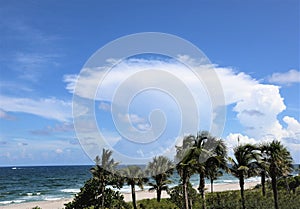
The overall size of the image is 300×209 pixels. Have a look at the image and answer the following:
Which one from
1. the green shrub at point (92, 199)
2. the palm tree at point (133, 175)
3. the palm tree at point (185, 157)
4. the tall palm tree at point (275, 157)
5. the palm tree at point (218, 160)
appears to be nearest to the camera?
the palm tree at point (185, 157)

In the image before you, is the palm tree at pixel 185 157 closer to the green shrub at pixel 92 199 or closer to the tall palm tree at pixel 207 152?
the tall palm tree at pixel 207 152

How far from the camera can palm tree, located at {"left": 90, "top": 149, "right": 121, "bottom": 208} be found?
26.6m

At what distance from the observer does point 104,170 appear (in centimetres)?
2816

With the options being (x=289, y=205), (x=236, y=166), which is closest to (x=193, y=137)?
(x=236, y=166)

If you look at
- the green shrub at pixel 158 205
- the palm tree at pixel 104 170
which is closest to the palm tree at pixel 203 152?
the palm tree at pixel 104 170

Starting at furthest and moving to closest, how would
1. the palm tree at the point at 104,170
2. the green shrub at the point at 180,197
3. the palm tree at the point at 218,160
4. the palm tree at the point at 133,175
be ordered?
the palm tree at the point at 133,175
the green shrub at the point at 180,197
the palm tree at the point at 104,170
the palm tree at the point at 218,160

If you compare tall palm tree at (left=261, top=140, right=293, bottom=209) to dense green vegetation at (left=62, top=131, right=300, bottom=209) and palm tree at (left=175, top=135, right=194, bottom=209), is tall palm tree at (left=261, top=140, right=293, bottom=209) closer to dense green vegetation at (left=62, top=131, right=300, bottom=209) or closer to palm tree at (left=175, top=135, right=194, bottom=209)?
dense green vegetation at (left=62, top=131, right=300, bottom=209)

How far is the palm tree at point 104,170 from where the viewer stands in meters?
26.6

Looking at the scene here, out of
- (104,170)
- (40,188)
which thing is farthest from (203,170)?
(40,188)

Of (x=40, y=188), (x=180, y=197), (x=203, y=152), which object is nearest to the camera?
(x=203, y=152)

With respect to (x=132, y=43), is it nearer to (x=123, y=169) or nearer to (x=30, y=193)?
(x=123, y=169)

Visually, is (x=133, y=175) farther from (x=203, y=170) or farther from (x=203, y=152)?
(x=203, y=152)

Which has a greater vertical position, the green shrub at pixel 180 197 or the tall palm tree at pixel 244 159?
the tall palm tree at pixel 244 159

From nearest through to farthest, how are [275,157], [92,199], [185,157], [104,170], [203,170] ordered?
[185,157]
[203,170]
[275,157]
[92,199]
[104,170]
